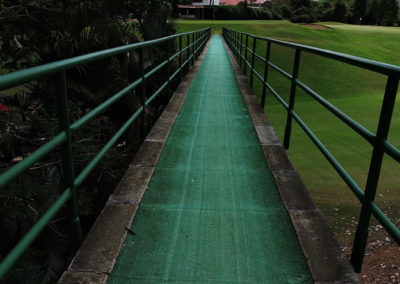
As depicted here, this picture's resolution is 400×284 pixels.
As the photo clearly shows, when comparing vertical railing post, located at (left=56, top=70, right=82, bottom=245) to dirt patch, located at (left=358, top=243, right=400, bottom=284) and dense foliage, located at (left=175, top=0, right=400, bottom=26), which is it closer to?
dirt patch, located at (left=358, top=243, right=400, bottom=284)

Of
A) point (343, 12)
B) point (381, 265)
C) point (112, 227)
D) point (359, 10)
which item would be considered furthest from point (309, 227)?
point (359, 10)

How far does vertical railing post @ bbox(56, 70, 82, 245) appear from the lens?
79.1 inches

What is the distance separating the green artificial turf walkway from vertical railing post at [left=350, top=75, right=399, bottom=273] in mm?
328

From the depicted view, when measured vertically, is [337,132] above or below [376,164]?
below

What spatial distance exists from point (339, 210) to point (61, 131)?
6.09 m

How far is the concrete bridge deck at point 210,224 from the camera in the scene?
7.42ft

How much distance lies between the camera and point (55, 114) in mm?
4047

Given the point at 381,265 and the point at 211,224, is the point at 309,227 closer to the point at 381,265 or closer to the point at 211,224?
the point at 211,224

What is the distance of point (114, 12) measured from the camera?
7129 millimetres

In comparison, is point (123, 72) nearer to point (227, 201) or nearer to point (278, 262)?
point (227, 201)

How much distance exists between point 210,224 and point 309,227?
686mm

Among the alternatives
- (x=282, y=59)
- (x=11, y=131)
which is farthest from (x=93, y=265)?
(x=282, y=59)

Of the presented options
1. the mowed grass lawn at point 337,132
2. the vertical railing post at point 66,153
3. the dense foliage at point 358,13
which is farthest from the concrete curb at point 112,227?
the dense foliage at point 358,13

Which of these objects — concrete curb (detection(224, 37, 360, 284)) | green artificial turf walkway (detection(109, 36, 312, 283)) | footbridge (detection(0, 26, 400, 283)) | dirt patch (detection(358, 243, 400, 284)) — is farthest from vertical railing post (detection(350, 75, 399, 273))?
dirt patch (detection(358, 243, 400, 284))
